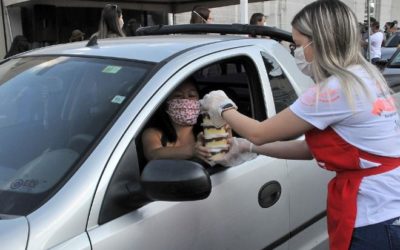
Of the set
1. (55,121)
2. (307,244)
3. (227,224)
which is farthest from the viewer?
(307,244)

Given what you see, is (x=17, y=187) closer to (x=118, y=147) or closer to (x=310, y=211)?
(x=118, y=147)

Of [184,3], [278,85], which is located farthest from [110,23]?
[184,3]

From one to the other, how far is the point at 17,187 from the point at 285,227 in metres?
1.29

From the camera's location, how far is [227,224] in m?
2.18

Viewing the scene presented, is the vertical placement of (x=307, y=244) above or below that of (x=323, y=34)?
below

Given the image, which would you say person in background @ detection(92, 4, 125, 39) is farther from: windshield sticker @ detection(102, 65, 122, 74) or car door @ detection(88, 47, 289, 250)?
windshield sticker @ detection(102, 65, 122, 74)

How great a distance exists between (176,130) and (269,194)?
532 millimetres

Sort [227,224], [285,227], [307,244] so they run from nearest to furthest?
1. [227,224]
2. [285,227]
3. [307,244]

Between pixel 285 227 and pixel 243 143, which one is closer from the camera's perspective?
pixel 243 143

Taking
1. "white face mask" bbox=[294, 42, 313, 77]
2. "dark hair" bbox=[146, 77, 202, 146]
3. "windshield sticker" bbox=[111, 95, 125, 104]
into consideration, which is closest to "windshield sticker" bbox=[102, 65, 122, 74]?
A: "windshield sticker" bbox=[111, 95, 125, 104]

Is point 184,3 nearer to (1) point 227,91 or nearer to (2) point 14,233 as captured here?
(1) point 227,91

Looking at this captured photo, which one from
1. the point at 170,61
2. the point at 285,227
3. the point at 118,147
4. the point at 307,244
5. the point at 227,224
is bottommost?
the point at 307,244

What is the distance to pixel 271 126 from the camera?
1916mm

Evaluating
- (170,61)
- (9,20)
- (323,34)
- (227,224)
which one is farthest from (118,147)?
(9,20)
